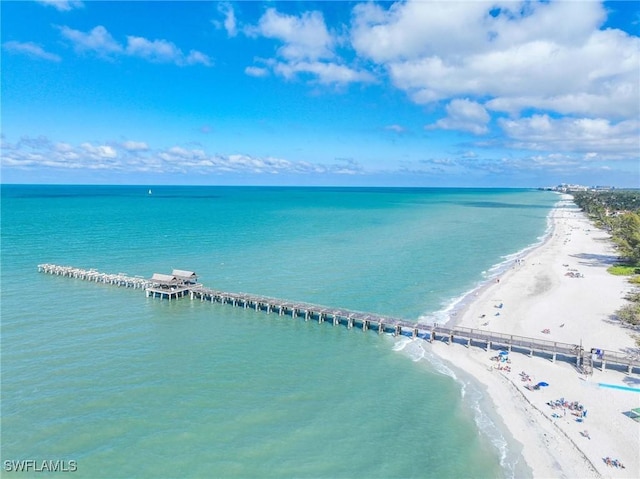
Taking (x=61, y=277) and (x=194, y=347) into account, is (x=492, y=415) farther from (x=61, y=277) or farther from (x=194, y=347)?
(x=61, y=277)

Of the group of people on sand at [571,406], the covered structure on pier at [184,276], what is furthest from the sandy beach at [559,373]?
the covered structure on pier at [184,276]

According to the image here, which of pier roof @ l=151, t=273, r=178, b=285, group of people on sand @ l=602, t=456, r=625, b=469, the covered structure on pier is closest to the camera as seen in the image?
group of people on sand @ l=602, t=456, r=625, b=469

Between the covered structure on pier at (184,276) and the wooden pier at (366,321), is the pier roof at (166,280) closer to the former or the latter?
the wooden pier at (366,321)

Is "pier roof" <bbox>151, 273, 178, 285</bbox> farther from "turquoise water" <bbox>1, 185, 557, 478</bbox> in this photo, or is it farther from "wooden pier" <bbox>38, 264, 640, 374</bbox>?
"turquoise water" <bbox>1, 185, 557, 478</bbox>

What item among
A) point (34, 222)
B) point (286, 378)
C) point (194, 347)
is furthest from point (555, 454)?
point (34, 222)

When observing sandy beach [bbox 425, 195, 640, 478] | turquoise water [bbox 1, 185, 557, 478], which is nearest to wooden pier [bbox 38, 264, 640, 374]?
sandy beach [bbox 425, 195, 640, 478]

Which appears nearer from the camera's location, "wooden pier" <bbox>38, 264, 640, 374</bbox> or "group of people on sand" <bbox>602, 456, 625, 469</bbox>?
"group of people on sand" <bbox>602, 456, 625, 469</bbox>

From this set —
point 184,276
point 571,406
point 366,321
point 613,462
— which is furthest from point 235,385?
point 184,276
